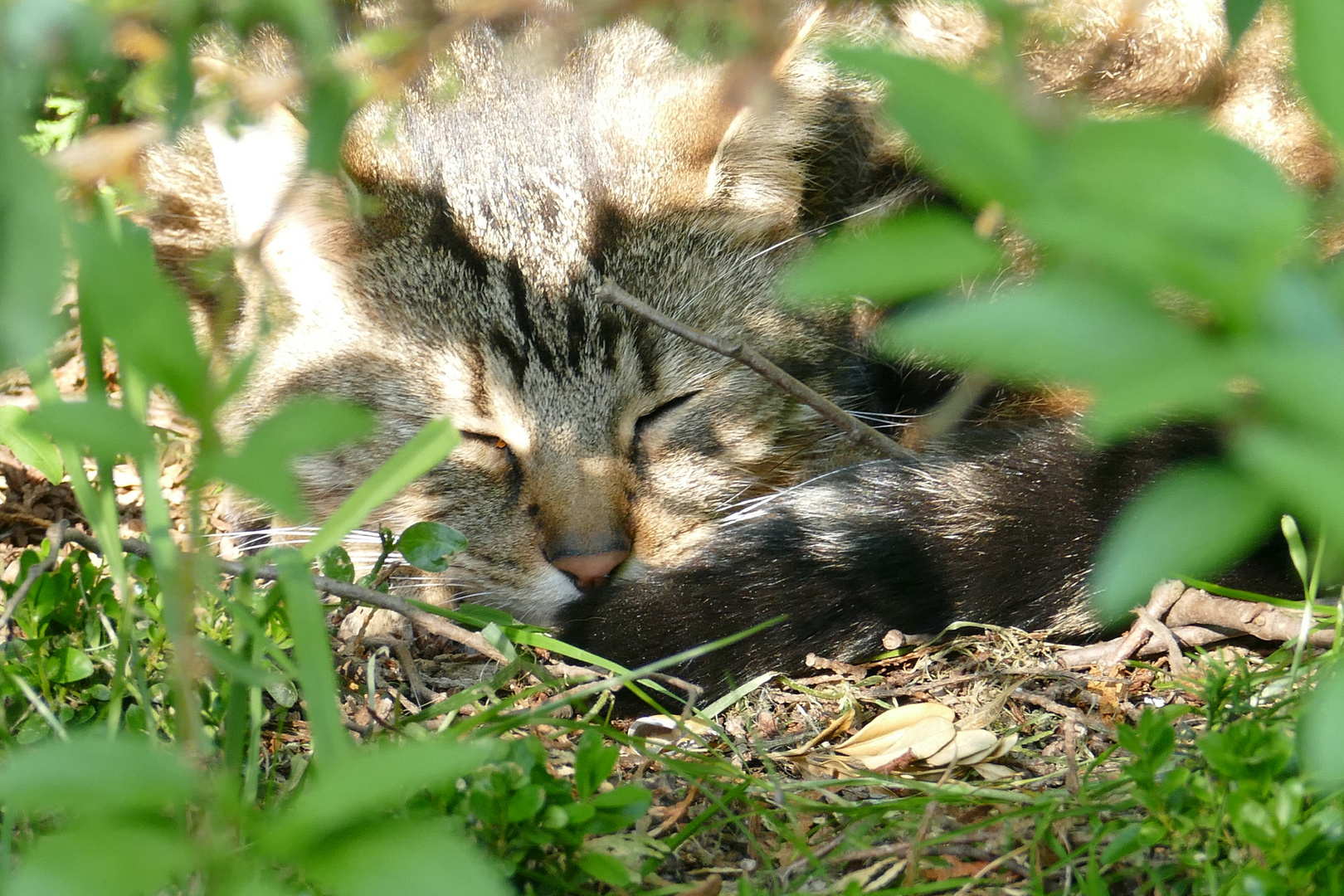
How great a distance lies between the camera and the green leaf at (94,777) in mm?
634

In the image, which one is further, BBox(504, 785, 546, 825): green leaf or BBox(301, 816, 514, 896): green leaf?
BBox(504, 785, 546, 825): green leaf

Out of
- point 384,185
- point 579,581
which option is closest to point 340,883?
point 579,581

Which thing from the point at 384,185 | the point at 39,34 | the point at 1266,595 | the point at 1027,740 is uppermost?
the point at 39,34

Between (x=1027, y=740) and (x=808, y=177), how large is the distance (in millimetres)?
1320

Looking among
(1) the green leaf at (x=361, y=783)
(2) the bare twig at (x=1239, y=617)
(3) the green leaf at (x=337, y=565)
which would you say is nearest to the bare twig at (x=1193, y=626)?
(2) the bare twig at (x=1239, y=617)

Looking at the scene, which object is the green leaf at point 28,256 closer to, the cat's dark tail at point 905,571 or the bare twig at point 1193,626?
the cat's dark tail at point 905,571

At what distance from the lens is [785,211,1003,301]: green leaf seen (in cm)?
55

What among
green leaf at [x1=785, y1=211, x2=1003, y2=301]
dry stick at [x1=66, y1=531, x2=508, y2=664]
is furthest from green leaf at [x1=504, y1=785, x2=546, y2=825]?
green leaf at [x1=785, y1=211, x2=1003, y2=301]

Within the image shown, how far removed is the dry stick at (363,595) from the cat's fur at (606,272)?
0.30m

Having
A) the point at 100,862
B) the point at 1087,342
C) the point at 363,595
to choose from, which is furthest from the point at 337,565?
the point at 1087,342

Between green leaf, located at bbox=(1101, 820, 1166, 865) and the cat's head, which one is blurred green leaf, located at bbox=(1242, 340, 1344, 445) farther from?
the cat's head

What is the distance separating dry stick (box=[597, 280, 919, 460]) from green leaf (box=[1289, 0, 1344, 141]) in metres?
1.20

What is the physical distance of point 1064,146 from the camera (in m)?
0.54

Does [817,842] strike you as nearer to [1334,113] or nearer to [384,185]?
[1334,113]
